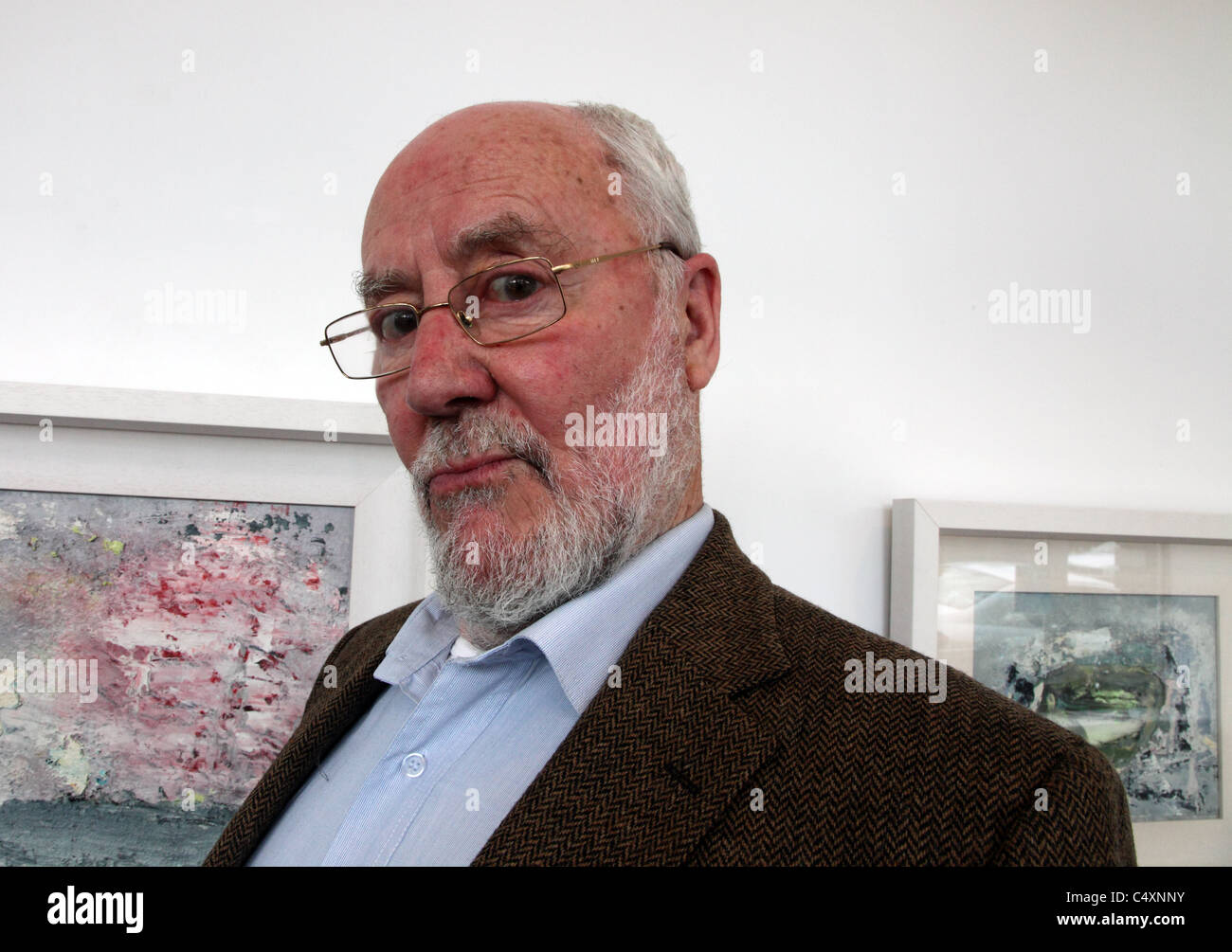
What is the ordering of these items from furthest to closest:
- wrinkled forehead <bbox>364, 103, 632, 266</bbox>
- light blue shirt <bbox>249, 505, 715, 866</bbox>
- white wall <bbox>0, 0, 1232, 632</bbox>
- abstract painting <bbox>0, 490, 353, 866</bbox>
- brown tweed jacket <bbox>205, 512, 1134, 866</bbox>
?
white wall <bbox>0, 0, 1232, 632</bbox> → abstract painting <bbox>0, 490, 353, 866</bbox> → wrinkled forehead <bbox>364, 103, 632, 266</bbox> → light blue shirt <bbox>249, 505, 715, 866</bbox> → brown tweed jacket <bbox>205, 512, 1134, 866</bbox>

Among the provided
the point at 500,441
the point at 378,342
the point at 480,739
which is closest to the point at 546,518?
the point at 500,441

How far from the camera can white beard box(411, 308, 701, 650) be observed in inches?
32.9

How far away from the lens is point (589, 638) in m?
0.81

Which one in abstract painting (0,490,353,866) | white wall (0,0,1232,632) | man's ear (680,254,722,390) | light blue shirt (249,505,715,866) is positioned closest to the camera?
light blue shirt (249,505,715,866)

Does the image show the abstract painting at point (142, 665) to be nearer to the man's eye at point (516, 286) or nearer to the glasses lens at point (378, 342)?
→ the glasses lens at point (378, 342)

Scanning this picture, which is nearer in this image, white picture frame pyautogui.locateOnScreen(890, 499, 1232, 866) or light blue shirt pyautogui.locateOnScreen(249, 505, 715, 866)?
light blue shirt pyautogui.locateOnScreen(249, 505, 715, 866)

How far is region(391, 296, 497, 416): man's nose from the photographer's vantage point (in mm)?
834

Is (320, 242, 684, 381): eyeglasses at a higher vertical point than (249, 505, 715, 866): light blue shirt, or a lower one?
higher

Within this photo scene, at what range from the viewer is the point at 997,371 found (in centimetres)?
144

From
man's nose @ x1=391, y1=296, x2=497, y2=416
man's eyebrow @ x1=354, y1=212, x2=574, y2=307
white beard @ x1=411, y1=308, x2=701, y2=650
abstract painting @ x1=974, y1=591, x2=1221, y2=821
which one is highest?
man's eyebrow @ x1=354, y1=212, x2=574, y2=307

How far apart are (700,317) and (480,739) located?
0.51m

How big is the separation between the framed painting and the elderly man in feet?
0.85

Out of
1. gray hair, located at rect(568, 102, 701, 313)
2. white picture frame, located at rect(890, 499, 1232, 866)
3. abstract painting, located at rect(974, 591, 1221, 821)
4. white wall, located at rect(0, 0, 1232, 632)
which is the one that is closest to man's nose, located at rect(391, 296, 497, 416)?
gray hair, located at rect(568, 102, 701, 313)

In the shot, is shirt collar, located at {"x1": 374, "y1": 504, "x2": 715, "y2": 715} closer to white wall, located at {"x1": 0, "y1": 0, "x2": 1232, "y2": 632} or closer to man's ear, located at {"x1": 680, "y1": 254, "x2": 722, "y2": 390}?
man's ear, located at {"x1": 680, "y1": 254, "x2": 722, "y2": 390}
